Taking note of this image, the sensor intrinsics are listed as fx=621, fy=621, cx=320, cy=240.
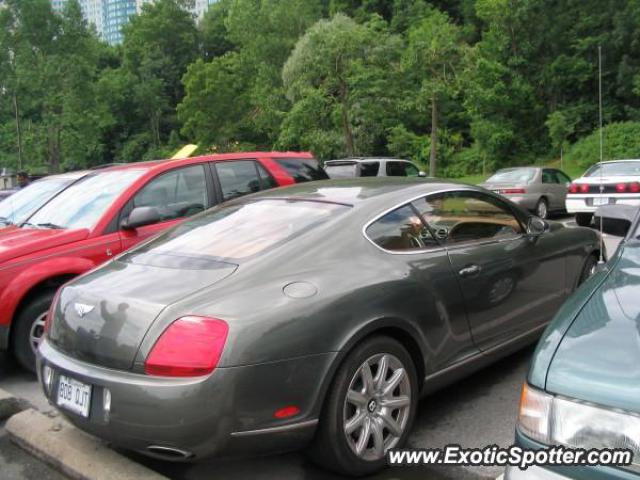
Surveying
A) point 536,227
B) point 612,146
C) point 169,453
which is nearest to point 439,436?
point 169,453

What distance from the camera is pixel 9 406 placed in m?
4.03

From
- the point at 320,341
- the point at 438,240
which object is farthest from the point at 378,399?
the point at 438,240

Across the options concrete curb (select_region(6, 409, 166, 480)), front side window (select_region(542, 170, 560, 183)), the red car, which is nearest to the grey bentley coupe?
concrete curb (select_region(6, 409, 166, 480))

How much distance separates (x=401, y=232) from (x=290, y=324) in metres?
1.10

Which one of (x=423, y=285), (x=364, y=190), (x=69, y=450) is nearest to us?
(x=69, y=450)

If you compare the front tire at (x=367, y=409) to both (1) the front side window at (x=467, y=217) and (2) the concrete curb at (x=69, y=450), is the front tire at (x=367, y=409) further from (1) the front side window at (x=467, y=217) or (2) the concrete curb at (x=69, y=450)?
(1) the front side window at (x=467, y=217)

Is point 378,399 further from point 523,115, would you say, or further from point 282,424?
point 523,115

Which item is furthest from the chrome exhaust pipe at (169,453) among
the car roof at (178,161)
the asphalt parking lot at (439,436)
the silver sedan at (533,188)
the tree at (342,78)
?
the tree at (342,78)

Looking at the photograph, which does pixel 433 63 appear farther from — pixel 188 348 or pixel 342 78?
pixel 188 348

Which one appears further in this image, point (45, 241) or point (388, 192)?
point (45, 241)

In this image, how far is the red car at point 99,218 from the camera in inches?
186

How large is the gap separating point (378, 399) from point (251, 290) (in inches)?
33.4

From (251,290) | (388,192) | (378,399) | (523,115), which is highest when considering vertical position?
(523,115)

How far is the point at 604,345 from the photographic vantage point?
7.02ft
